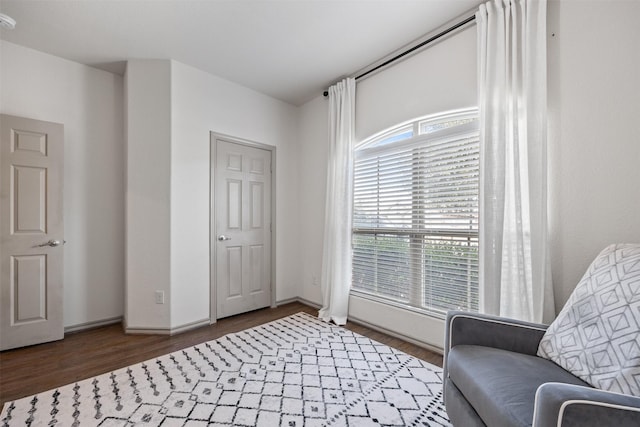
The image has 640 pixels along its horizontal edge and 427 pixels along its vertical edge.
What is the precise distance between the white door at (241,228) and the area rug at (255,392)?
92 centimetres

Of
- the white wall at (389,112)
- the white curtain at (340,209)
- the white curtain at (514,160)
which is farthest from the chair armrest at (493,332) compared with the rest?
the white curtain at (340,209)

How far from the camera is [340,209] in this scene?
319 centimetres

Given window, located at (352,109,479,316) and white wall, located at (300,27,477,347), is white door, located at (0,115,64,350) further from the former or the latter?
window, located at (352,109,479,316)

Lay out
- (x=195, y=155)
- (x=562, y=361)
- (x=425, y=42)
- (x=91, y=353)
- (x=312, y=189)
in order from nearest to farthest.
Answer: (x=562, y=361), (x=91, y=353), (x=425, y=42), (x=195, y=155), (x=312, y=189)

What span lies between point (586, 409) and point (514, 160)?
1524 mm

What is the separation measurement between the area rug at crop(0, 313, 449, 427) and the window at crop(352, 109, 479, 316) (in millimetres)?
657

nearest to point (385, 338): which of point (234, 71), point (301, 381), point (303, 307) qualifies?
point (301, 381)

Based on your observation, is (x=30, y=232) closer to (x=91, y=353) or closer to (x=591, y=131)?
(x=91, y=353)

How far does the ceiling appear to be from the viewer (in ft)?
7.00

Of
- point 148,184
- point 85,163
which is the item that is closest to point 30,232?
point 85,163

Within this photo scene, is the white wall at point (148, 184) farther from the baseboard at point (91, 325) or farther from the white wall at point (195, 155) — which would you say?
the baseboard at point (91, 325)

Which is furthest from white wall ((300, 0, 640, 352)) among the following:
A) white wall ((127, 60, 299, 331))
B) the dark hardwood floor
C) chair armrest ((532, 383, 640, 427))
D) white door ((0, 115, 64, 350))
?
white door ((0, 115, 64, 350))

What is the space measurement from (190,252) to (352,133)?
7.39 ft

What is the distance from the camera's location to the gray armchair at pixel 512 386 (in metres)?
0.81
